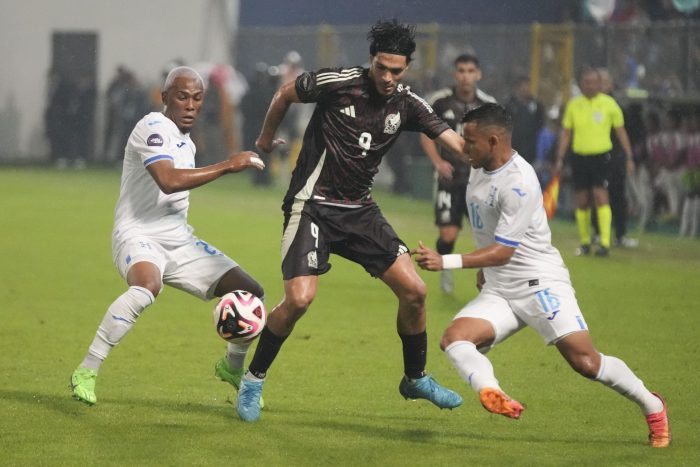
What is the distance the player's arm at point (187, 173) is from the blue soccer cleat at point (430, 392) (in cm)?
164

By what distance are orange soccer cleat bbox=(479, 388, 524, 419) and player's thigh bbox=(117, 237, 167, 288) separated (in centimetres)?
235

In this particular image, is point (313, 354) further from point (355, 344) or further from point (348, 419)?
point (348, 419)

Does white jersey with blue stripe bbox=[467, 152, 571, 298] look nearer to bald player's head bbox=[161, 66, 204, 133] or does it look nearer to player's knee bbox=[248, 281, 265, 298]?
player's knee bbox=[248, 281, 265, 298]

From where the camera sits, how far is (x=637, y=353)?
10703mm

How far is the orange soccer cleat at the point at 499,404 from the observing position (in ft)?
22.4

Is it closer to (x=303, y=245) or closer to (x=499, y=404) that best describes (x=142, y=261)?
(x=303, y=245)

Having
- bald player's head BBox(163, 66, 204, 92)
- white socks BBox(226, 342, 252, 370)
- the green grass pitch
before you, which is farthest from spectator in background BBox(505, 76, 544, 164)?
white socks BBox(226, 342, 252, 370)

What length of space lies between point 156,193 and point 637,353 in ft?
13.9

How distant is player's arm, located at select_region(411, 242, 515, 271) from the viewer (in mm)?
7055

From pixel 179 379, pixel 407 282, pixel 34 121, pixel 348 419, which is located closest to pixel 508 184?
pixel 407 282

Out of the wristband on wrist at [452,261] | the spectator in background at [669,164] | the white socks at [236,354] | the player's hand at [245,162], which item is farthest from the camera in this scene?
the spectator in background at [669,164]

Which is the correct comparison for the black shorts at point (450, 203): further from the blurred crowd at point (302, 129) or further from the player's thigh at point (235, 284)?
the blurred crowd at point (302, 129)

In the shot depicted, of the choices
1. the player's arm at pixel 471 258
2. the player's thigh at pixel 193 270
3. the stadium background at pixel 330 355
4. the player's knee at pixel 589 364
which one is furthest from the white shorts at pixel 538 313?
the player's thigh at pixel 193 270

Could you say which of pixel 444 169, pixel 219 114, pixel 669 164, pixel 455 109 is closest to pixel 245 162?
pixel 444 169
